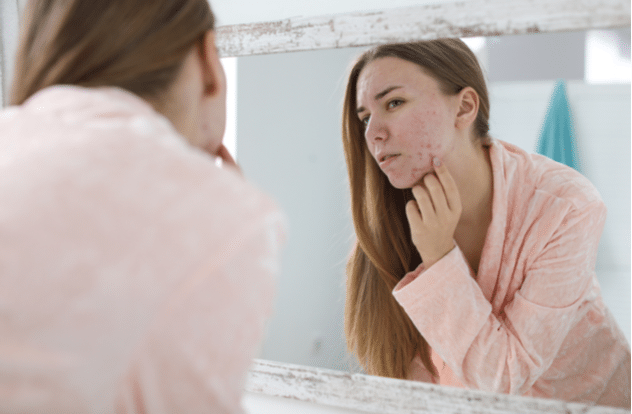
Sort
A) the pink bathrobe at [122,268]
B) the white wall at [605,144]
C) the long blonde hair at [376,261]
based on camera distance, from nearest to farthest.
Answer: the pink bathrobe at [122,268], the white wall at [605,144], the long blonde hair at [376,261]

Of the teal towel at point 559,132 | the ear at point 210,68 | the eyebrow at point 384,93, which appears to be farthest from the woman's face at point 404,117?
the ear at point 210,68

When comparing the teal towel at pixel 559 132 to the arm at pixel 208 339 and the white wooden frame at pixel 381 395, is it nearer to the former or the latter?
the white wooden frame at pixel 381 395

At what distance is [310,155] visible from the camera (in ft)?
2.54

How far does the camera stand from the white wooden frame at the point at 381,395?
25.8 inches

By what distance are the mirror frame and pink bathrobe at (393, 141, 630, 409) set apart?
3 cm

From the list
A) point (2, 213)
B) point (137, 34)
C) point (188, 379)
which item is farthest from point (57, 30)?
point (188, 379)

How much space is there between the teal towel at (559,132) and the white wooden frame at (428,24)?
86 millimetres

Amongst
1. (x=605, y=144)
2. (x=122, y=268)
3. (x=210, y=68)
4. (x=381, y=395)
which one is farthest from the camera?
(x=381, y=395)

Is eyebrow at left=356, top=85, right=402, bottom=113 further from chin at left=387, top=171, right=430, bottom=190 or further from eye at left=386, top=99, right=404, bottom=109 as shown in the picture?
chin at left=387, top=171, right=430, bottom=190

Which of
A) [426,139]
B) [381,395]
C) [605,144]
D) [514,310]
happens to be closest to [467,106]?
[426,139]

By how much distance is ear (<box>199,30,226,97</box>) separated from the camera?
466 mm

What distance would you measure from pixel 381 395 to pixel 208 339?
1.54 feet

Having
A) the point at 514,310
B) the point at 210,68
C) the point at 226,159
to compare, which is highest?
the point at 210,68

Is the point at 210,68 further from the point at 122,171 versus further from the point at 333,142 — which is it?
the point at 333,142
